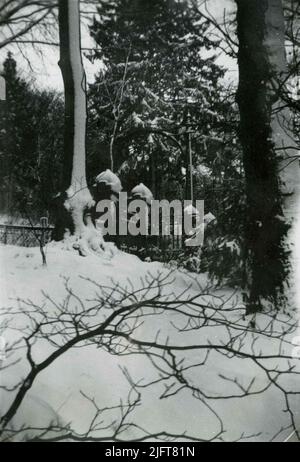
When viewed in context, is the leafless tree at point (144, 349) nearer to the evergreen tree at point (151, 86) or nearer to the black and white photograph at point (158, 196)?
the black and white photograph at point (158, 196)

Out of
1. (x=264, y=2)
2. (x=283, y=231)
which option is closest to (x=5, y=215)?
(x=283, y=231)

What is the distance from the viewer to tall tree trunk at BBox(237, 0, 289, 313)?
3.41m

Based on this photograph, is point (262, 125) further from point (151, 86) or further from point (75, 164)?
point (75, 164)

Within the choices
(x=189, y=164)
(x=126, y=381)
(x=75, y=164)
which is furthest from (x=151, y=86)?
(x=126, y=381)

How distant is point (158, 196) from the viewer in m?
3.47

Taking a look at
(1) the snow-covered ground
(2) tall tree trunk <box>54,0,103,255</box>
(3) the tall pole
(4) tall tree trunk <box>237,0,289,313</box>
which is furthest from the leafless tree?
(3) the tall pole

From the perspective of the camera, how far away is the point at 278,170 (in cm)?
348

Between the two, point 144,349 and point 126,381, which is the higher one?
point 144,349

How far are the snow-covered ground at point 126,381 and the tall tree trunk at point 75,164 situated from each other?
1.43 ft

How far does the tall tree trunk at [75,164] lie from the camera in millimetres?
3178

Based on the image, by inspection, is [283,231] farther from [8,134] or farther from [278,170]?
[8,134]

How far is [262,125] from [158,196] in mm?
1031
